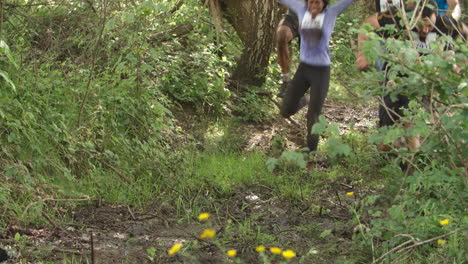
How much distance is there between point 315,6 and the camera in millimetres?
6828

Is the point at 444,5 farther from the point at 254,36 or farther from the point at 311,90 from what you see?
the point at 254,36

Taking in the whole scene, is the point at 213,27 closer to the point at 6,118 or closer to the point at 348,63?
the point at 348,63

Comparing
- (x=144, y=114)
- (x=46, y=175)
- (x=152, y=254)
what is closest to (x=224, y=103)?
(x=144, y=114)

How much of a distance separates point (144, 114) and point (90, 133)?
90 centimetres

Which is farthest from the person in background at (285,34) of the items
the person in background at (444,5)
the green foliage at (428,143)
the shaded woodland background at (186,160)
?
the green foliage at (428,143)

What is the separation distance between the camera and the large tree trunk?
9.58 meters

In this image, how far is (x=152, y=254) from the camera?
4457 mm

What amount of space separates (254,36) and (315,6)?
9.44 feet

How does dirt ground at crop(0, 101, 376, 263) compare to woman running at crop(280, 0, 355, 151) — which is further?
woman running at crop(280, 0, 355, 151)

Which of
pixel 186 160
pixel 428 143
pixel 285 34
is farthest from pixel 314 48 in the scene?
pixel 428 143

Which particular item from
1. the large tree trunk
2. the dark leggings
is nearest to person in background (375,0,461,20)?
the dark leggings

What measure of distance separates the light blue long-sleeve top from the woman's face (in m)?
0.04

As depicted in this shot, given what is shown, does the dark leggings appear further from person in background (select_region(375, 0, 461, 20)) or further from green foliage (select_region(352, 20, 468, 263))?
green foliage (select_region(352, 20, 468, 263))

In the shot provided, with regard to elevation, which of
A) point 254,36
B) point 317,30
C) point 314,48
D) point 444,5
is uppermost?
point 444,5
